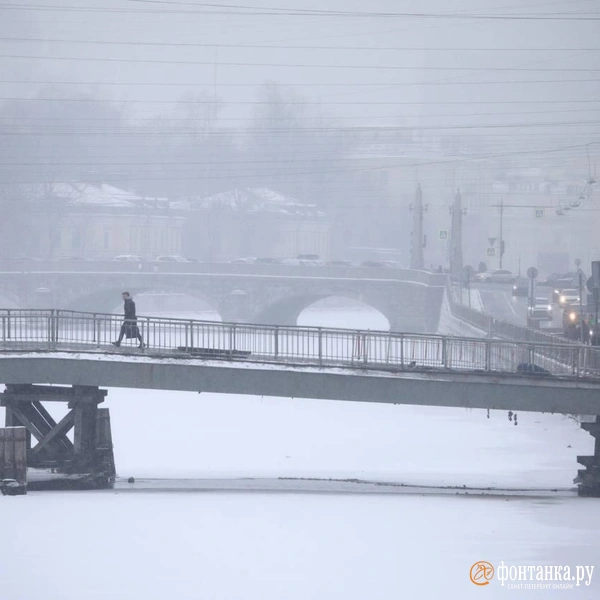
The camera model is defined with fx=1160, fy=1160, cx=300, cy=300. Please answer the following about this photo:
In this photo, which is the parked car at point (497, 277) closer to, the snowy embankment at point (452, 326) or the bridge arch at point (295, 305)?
the bridge arch at point (295, 305)

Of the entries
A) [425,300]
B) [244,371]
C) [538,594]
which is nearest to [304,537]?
[538,594]

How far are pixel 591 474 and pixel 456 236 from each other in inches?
1779

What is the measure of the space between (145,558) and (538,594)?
5.43 m

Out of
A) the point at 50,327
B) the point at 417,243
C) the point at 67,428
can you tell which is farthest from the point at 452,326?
the point at 50,327

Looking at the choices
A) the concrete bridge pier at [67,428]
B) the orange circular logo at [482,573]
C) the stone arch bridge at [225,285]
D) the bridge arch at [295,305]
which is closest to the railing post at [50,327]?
the concrete bridge pier at [67,428]

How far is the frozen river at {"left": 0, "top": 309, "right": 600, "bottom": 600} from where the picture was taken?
15164 mm

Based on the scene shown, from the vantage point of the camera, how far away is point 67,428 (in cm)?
2547

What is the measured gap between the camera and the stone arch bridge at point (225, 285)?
77188 mm

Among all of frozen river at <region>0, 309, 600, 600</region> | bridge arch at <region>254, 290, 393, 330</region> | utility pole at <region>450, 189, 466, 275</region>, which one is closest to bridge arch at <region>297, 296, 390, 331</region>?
bridge arch at <region>254, 290, 393, 330</region>

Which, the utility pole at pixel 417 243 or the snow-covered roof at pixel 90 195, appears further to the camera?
the snow-covered roof at pixel 90 195

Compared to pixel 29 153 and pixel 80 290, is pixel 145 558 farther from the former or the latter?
pixel 29 153

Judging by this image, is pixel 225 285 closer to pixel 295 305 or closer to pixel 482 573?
pixel 295 305

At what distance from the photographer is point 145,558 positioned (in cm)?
1631

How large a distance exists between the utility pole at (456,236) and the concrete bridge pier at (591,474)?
41.2 meters
